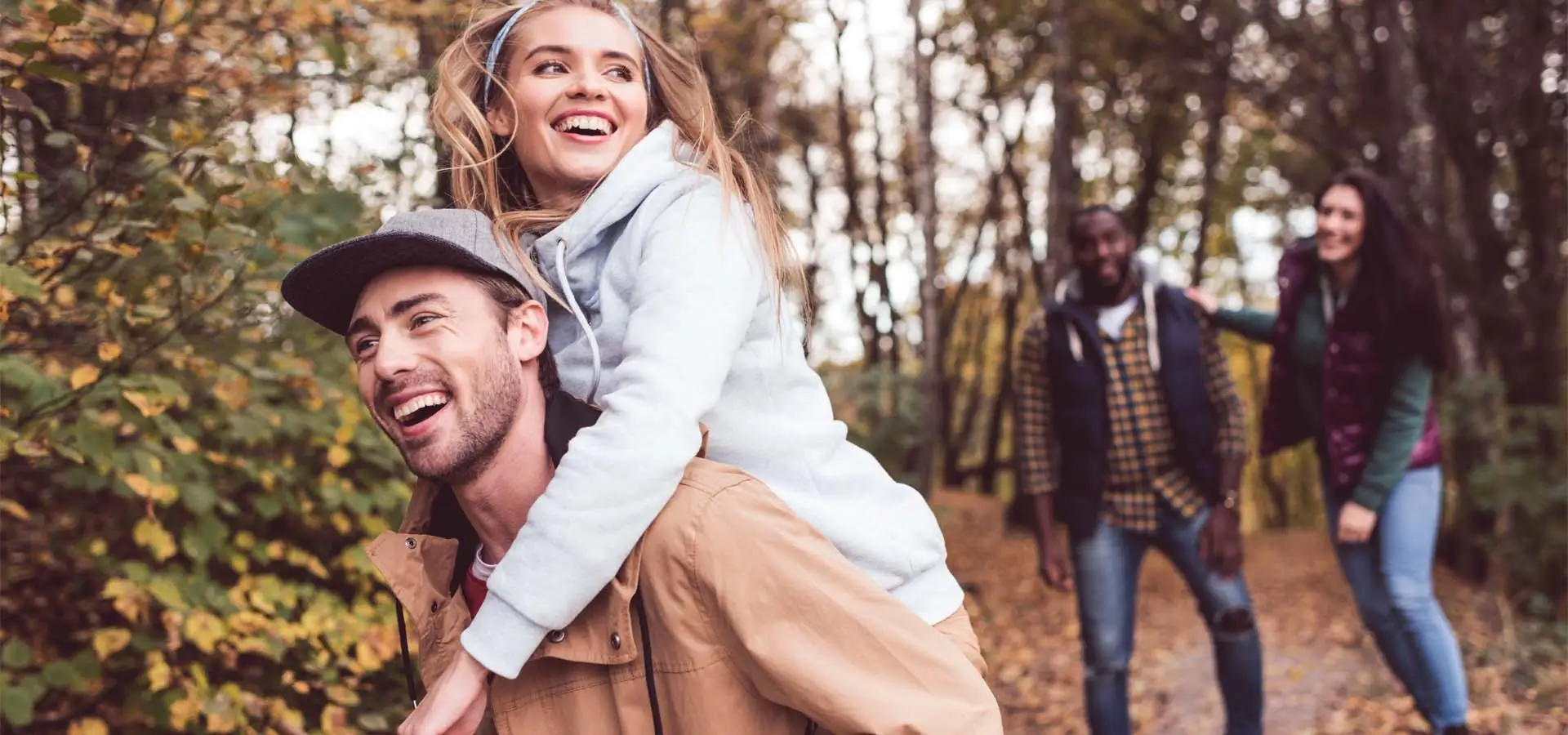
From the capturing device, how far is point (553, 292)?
1.98 metres

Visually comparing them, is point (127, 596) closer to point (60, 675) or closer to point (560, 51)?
point (60, 675)

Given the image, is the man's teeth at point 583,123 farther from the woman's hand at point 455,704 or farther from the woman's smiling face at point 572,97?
the woman's hand at point 455,704

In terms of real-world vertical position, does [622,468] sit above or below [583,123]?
below

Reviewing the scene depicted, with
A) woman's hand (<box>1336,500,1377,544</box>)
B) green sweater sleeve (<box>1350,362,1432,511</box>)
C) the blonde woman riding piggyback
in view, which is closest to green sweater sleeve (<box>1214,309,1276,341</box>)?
green sweater sleeve (<box>1350,362,1432,511</box>)

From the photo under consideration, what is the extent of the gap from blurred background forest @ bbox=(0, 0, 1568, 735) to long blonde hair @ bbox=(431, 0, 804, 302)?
0.68ft

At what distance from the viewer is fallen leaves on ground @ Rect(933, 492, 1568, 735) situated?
236 inches

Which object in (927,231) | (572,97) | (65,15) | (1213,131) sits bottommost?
(927,231)

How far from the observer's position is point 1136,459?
4375 millimetres

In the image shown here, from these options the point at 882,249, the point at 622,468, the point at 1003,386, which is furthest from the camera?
the point at 1003,386

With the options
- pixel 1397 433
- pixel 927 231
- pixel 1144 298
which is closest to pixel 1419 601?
pixel 1397 433

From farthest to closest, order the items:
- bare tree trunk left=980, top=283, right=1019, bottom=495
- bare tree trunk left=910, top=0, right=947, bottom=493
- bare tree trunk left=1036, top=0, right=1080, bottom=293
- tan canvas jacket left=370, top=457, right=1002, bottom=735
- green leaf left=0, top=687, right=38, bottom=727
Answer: bare tree trunk left=980, top=283, right=1019, bottom=495
bare tree trunk left=1036, top=0, right=1080, bottom=293
bare tree trunk left=910, top=0, right=947, bottom=493
green leaf left=0, top=687, right=38, bottom=727
tan canvas jacket left=370, top=457, right=1002, bottom=735

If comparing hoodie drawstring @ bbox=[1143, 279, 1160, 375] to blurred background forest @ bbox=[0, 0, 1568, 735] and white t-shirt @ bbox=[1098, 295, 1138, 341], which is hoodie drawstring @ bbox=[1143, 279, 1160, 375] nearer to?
white t-shirt @ bbox=[1098, 295, 1138, 341]

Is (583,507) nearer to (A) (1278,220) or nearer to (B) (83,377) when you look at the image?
(B) (83,377)

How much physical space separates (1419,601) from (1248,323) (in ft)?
3.87
